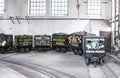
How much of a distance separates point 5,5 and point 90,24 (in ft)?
25.7

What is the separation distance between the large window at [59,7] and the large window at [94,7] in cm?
214

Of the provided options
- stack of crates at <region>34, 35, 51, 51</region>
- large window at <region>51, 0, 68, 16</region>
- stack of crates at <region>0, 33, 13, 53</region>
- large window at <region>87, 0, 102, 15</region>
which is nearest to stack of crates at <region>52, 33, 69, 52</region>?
stack of crates at <region>34, 35, 51, 51</region>

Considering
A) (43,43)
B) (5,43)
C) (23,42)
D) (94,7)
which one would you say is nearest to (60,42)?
(43,43)

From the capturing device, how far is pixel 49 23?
2583 centimetres

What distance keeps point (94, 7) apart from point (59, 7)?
313 centimetres

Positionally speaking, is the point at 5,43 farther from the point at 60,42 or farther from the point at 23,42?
the point at 60,42

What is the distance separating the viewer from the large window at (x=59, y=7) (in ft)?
86.0

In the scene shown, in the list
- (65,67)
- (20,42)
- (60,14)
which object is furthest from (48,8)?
(65,67)

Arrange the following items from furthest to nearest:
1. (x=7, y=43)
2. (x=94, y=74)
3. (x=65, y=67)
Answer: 1. (x=7, y=43)
2. (x=65, y=67)
3. (x=94, y=74)

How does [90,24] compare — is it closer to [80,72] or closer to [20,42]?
[20,42]

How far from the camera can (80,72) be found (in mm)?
13164

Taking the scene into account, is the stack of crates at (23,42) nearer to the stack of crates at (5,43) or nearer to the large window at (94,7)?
the stack of crates at (5,43)

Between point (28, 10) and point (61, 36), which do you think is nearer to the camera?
point (61, 36)

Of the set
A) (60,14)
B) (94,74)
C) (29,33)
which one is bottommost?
(94,74)
